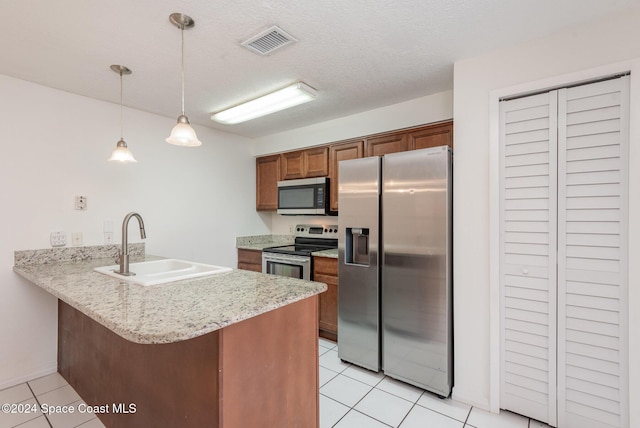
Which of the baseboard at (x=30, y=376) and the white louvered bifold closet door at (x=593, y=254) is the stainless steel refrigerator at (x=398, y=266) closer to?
the white louvered bifold closet door at (x=593, y=254)

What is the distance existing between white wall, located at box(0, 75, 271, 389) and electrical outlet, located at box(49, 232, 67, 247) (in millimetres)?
39

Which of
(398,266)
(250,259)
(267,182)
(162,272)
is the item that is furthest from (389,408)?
(267,182)

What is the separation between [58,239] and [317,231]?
2.45m

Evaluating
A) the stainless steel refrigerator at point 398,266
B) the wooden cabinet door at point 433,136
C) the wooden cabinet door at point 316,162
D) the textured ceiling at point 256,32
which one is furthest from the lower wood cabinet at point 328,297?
the textured ceiling at point 256,32

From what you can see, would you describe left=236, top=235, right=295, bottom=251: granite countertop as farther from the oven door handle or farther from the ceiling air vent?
the ceiling air vent

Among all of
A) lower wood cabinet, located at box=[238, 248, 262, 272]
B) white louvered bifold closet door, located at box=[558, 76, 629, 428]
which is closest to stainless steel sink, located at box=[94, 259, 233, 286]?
lower wood cabinet, located at box=[238, 248, 262, 272]

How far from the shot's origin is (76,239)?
243 cm

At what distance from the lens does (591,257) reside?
1610 mm

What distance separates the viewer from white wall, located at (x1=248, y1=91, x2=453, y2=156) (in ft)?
8.37

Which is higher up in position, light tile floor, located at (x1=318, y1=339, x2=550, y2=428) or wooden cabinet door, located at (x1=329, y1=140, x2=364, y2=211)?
wooden cabinet door, located at (x1=329, y1=140, x2=364, y2=211)

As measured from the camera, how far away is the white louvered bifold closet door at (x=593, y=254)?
153 cm

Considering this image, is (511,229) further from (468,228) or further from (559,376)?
(559,376)

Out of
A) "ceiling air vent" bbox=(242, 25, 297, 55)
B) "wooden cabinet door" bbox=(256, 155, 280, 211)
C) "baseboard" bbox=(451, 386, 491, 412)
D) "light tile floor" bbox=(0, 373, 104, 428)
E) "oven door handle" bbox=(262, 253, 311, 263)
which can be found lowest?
"light tile floor" bbox=(0, 373, 104, 428)

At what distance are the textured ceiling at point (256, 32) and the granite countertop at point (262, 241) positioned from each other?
6.08 feet
